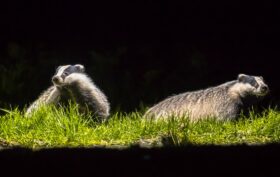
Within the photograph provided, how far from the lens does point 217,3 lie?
10.4 metres

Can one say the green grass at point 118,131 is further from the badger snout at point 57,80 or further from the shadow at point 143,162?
the shadow at point 143,162

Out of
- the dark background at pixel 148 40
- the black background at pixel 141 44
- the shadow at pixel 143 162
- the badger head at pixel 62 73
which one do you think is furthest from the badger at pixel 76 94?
the shadow at pixel 143 162

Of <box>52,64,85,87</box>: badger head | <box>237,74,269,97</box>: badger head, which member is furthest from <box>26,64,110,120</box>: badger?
<box>237,74,269,97</box>: badger head

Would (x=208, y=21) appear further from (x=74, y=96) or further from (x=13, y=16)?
(x=74, y=96)

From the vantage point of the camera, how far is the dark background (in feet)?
32.2

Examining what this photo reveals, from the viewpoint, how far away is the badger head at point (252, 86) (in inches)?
320

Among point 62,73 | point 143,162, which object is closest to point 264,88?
point 62,73

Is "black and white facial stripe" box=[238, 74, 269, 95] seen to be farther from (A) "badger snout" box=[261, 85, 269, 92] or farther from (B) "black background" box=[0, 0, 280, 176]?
(B) "black background" box=[0, 0, 280, 176]

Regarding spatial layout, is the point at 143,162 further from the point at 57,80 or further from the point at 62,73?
the point at 62,73

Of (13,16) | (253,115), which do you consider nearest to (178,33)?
(13,16)

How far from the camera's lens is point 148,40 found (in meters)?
10.5

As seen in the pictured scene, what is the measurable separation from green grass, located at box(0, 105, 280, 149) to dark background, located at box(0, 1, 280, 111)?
120 inches

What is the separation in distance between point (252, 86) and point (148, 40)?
270 cm

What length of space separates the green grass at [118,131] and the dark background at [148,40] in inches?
120
